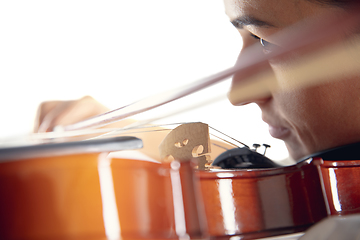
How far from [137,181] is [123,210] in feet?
0.07

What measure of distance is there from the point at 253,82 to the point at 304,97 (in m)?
0.09

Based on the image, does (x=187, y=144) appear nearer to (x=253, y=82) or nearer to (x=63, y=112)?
(x=253, y=82)

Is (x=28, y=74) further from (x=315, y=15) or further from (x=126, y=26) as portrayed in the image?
(x=315, y=15)

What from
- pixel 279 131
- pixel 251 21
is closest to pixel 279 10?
pixel 251 21

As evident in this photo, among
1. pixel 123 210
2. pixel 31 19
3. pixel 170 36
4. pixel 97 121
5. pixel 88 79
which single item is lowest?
pixel 123 210

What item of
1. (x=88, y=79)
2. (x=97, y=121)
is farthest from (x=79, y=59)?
(x=97, y=121)

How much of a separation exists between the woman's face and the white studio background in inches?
24.5

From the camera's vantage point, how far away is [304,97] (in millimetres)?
475

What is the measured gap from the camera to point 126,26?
1.20 metres

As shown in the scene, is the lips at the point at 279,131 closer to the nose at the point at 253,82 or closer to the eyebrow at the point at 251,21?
the nose at the point at 253,82

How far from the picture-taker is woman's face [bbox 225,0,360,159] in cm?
45

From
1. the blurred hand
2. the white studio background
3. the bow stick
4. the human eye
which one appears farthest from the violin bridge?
the white studio background

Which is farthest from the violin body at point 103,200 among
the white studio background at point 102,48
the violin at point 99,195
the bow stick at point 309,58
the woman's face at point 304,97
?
the white studio background at point 102,48

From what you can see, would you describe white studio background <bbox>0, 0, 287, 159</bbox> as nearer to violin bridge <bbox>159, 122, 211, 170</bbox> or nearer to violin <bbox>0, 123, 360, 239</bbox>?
violin bridge <bbox>159, 122, 211, 170</bbox>
